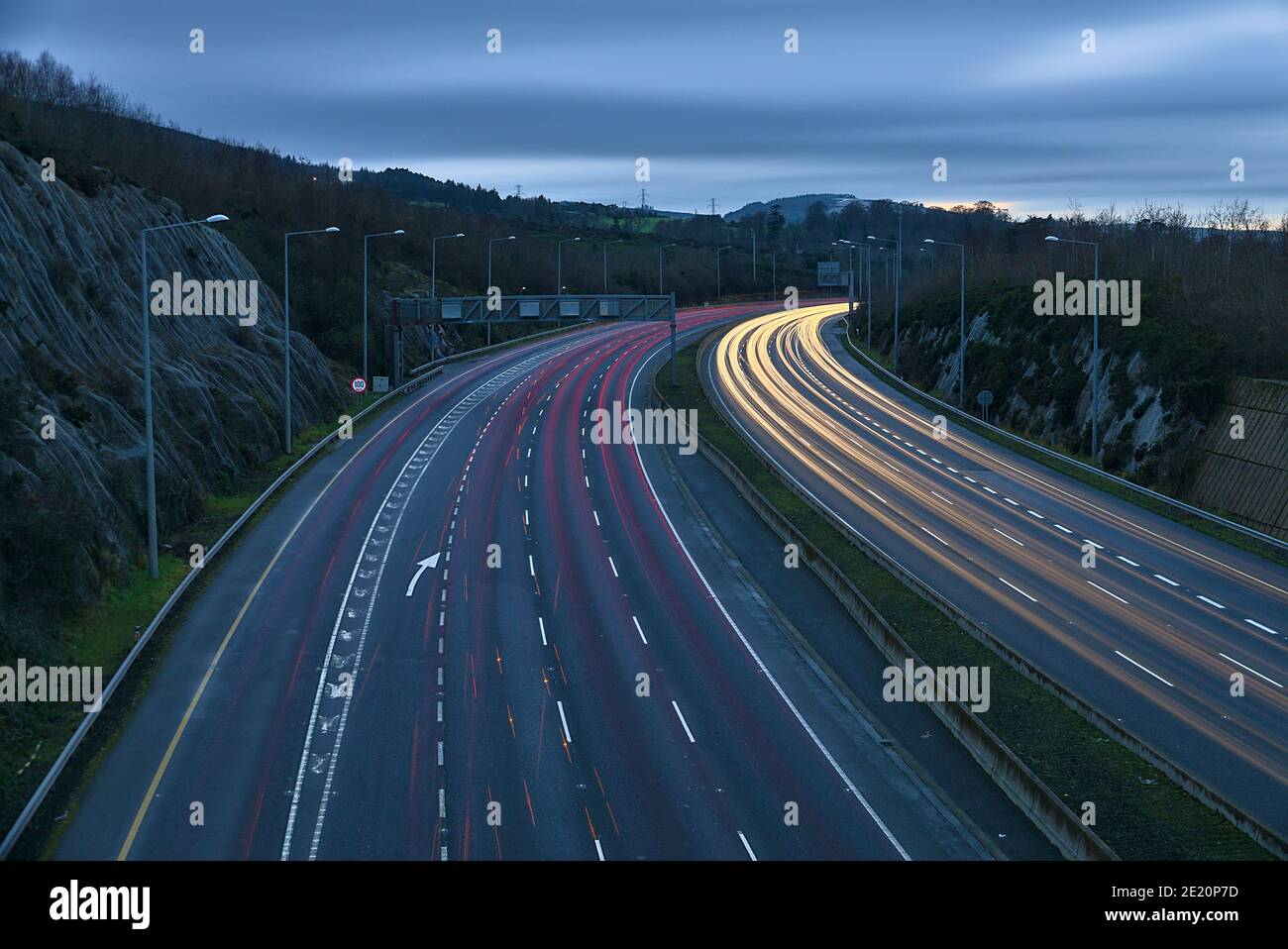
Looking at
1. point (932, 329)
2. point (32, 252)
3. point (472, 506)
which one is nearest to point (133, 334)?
point (32, 252)

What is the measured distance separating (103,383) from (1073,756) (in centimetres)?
3621

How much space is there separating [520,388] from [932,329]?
3784cm

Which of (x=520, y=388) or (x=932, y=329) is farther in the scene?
(x=932, y=329)

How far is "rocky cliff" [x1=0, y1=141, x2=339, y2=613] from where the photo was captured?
3319 cm

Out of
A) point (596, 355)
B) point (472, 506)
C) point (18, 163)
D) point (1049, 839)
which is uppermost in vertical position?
point (18, 163)

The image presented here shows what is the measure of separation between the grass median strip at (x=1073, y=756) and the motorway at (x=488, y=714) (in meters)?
1.56

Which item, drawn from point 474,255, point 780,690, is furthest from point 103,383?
point 474,255

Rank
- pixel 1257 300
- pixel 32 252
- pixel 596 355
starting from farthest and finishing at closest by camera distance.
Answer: pixel 596 355 → pixel 1257 300 → pixel 32 252

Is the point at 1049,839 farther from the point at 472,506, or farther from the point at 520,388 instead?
the point at 520,388

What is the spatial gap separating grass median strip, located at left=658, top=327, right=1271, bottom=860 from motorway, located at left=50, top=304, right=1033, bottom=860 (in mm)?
1559

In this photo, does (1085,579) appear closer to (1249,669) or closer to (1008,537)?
(1008,537)

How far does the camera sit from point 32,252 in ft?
149

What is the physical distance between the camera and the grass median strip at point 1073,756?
20.7m

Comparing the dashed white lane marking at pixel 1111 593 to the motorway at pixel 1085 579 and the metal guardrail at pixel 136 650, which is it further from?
the metal guardrail at pixel 136 650
